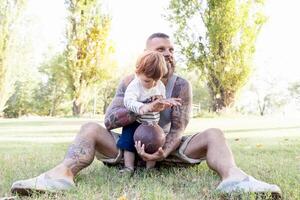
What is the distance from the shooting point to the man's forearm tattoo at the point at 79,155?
10.5ft

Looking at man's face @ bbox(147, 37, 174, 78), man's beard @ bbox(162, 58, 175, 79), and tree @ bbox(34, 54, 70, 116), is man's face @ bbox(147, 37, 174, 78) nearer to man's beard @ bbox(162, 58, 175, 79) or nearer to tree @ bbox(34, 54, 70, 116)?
man's beard @ bbox(162, 58, 175, 79)

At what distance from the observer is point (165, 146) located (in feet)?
11.3

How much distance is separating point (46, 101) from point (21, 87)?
2759 millimetres

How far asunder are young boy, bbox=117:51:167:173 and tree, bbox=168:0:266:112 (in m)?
16.7

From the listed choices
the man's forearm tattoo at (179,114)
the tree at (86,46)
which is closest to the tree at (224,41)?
the tree at (86,46)

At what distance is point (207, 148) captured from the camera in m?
3.37

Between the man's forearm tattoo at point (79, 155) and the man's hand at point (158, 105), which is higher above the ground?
the man's hand at point (158, 105)

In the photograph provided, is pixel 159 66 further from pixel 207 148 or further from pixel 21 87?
pixel 21 87

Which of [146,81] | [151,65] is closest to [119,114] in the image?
[146,81]

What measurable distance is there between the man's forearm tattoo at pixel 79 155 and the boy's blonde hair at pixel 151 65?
0.75 metres

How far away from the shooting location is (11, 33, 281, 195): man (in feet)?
9.50

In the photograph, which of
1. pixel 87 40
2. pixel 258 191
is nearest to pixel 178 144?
pixel 258 191

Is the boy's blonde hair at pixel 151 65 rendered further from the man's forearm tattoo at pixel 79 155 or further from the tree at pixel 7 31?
the tree at pixel 7 31

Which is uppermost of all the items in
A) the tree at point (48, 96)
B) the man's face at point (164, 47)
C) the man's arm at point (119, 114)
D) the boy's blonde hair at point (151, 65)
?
the man's face at point (164, 47)
